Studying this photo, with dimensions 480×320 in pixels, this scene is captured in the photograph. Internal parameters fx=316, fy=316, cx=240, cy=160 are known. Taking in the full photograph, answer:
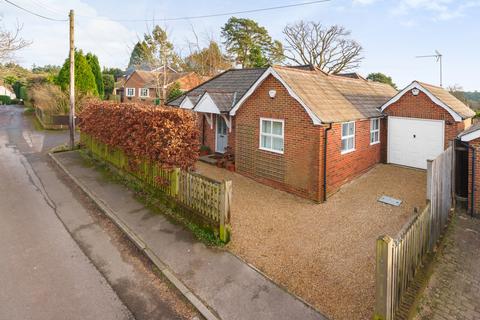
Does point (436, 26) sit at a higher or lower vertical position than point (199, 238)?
higher

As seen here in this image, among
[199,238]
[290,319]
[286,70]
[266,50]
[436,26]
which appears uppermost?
[266,50]

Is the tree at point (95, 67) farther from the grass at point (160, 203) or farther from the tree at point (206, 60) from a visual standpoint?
the grass at point (160, 203)

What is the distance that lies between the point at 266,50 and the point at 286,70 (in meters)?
40.7

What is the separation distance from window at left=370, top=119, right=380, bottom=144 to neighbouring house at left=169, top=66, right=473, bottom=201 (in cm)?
5

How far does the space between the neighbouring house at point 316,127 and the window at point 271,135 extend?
0.04m

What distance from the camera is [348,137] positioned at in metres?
13.0

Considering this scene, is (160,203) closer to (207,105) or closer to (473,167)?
(207,105)


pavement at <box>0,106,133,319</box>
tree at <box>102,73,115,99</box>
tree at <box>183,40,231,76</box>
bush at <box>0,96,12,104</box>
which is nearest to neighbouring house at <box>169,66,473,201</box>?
pavement at <box>0,106,133,319</box>

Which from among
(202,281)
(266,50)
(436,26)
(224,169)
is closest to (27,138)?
(224,169)

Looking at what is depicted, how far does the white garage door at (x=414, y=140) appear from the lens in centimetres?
1480

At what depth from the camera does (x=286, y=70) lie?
1280 centimetres

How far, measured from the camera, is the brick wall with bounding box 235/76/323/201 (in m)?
11.3

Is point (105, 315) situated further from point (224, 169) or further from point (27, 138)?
point (27, 138)

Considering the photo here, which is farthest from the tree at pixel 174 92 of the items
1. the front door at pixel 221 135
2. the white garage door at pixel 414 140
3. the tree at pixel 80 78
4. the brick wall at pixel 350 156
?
the white garage door at pixel 414 140
